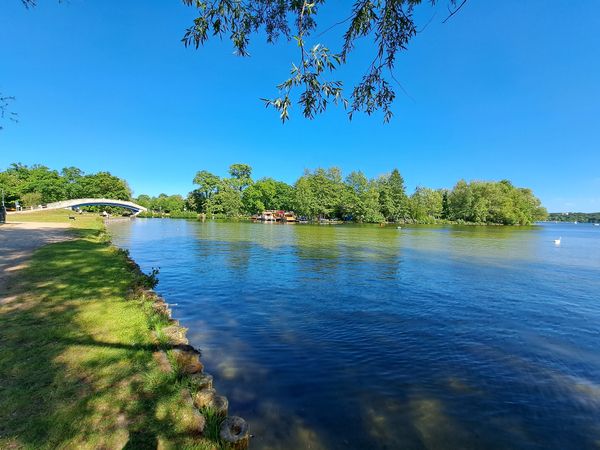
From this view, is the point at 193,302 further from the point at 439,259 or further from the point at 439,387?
the point at 439,259

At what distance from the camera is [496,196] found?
90.7 meters

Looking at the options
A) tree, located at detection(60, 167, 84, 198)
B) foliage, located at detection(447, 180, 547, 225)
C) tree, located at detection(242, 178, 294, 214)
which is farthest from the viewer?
tree, located at detection(242, 178, 294, 214)

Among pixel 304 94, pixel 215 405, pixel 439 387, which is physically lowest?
→ pixel 439 387

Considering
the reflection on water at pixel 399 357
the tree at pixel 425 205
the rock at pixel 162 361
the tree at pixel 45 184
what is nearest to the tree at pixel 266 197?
the tree at pixel 425 205

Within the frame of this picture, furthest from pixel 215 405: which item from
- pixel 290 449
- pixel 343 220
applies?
pixel 343 220

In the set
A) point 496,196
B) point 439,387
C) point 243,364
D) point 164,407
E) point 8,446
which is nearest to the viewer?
point 8,446

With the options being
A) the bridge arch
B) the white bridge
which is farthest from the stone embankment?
the bridge arch

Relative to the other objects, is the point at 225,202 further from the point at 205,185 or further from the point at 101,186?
the point at 101,186

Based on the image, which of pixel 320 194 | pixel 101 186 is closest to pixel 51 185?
pixel 101 186

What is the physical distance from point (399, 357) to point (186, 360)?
4.36 metres

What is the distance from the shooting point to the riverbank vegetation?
87500 millimetres

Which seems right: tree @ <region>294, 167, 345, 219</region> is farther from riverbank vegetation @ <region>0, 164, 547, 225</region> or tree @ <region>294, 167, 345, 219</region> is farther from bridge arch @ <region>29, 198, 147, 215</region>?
bridge arch @ <region>29, 198, 147, 215</region>

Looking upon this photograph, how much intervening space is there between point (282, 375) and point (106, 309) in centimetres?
397

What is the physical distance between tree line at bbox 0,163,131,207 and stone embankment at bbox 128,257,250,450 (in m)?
73.5
